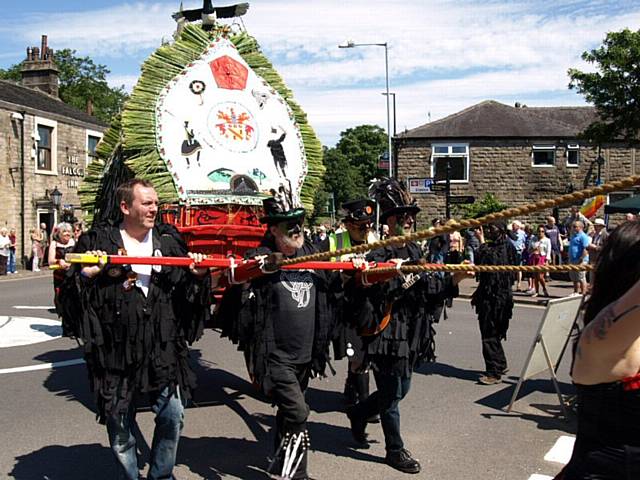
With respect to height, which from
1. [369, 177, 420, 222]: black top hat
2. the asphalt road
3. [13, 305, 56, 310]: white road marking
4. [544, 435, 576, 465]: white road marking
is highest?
[369, 177, 420, 222]: black top hat

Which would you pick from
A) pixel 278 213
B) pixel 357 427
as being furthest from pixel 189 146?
pixel 357 427

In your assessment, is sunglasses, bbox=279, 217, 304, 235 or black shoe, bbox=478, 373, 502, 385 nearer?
sunglasses, bbox=279, 217, 304, 235

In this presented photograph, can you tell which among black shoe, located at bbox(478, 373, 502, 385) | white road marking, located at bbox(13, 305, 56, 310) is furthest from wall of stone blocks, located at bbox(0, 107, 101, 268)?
black shoe, located at bbox(478, 373, 502, 385)

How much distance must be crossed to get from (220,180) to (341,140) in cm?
7794

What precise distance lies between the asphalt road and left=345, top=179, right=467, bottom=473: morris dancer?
0.38 metres

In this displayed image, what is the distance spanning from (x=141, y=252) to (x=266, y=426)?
2430 millimetres

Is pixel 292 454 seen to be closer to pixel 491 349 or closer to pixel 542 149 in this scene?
pixel 491 349

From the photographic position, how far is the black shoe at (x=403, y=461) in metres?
4.62

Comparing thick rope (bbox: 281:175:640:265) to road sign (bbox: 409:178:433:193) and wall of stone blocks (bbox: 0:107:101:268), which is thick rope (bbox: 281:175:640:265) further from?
wall of stone blocks (bbox: 0:107:101:268)

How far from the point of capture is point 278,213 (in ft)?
14.5

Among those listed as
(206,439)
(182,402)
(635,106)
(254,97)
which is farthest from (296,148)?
(635,106)

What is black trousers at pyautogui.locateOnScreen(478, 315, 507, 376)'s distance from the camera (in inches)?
283

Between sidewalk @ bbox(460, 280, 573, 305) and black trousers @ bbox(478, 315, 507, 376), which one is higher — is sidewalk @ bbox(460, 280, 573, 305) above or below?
below

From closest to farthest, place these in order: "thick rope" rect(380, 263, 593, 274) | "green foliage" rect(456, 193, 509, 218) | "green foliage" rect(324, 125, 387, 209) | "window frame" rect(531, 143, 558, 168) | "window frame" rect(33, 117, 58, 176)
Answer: "thick rope" rect(380, 263, 593, 274) < "window frame" rect(33, 117, 58, 176) < "green foliage" rect(456, 193, 509, 218) < "window frame" rect(531, 143, 558, 168) < "green foliage" rect(324, 125, 387, 209)
